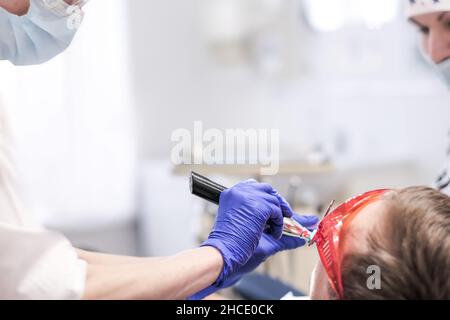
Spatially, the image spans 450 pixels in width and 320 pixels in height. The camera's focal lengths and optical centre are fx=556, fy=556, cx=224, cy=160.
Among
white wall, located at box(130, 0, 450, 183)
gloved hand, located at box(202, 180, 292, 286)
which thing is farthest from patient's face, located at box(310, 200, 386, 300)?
white wall, located at box(130, 0, 450, 183)

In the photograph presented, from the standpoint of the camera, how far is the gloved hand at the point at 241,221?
887 millimetres

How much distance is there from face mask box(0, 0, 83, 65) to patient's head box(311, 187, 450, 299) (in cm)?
64

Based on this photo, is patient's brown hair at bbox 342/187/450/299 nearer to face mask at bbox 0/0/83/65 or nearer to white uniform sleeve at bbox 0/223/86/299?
white uniform sleeve at bbox 0/223/86/299

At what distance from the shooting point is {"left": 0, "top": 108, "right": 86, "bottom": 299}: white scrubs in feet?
2.41

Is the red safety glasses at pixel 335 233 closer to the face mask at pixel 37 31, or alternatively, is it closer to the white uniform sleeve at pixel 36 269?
the white uniform sleeve at pixel 36 269

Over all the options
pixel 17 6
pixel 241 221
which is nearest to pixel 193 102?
pixel 17 6

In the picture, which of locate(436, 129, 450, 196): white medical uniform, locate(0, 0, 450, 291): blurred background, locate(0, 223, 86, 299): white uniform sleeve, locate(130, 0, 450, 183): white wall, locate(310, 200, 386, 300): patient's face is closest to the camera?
locate(0, 223, 86, 299): white uniform sleeve

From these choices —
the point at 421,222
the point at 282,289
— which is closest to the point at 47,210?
the point at 282,289

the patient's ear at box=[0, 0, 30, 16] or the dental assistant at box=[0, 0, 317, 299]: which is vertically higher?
the patient's ear at box=[0, 0, 30, 16]

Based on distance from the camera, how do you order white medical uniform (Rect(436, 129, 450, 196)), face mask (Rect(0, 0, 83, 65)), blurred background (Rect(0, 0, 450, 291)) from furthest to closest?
blurred background (Rect(0, 0, 450, 291))
white medical uniform (Rect(436, 129, 450, 196))
face mask (Rect(0, 0, 83, 65))

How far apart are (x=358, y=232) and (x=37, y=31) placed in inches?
27.6

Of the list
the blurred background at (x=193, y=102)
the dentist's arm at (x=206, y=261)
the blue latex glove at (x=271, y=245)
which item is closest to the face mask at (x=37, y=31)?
the dentist's arm at (x=206, y=261)

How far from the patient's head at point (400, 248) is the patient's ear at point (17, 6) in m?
0.71

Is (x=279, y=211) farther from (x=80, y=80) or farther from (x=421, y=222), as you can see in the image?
(x=80, y=80)
